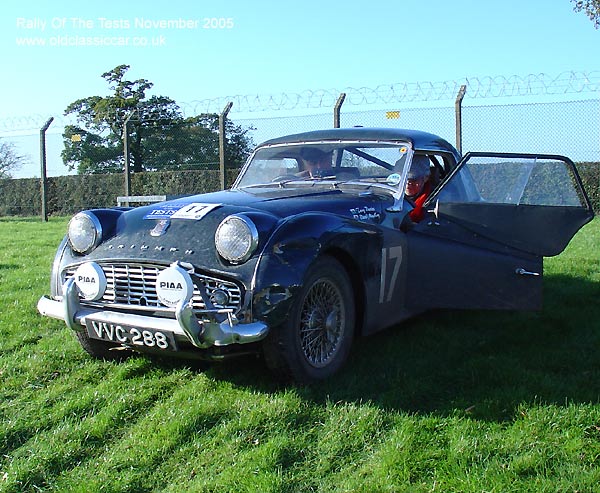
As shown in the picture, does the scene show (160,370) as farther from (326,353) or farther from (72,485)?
(72,485)

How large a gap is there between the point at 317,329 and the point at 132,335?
101cm

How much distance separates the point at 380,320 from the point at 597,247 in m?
5.13

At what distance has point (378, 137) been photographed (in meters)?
5.11

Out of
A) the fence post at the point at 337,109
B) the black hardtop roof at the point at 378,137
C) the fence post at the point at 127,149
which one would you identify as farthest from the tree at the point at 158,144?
the black hardtop roof at the point at 378,137

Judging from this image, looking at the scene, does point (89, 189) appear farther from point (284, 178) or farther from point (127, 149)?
point (284, 178)

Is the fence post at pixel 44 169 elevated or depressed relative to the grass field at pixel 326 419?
elevated

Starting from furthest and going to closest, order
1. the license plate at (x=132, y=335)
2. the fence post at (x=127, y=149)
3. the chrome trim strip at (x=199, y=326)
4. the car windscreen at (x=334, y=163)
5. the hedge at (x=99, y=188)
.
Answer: the fence post at (x=127, y=149) → the hedge at (x=99, y=188) → the car windscreen at (x=334, y=163) → the license plate at (x=132, y=335) → the chrome trim strip at (x=199, y=326)

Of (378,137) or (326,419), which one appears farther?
(378,137)

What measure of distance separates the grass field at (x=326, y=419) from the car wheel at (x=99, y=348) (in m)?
0.10

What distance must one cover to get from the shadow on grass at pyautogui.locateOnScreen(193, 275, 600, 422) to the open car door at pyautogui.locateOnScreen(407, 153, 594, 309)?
0.32 meters

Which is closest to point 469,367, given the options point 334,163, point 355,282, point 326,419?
point 355,282

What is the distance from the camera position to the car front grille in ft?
11.4

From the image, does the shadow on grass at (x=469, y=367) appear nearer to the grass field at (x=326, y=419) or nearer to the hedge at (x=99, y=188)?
the grass field at (x=326, y=419)

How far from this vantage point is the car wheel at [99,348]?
4277 millimetres
